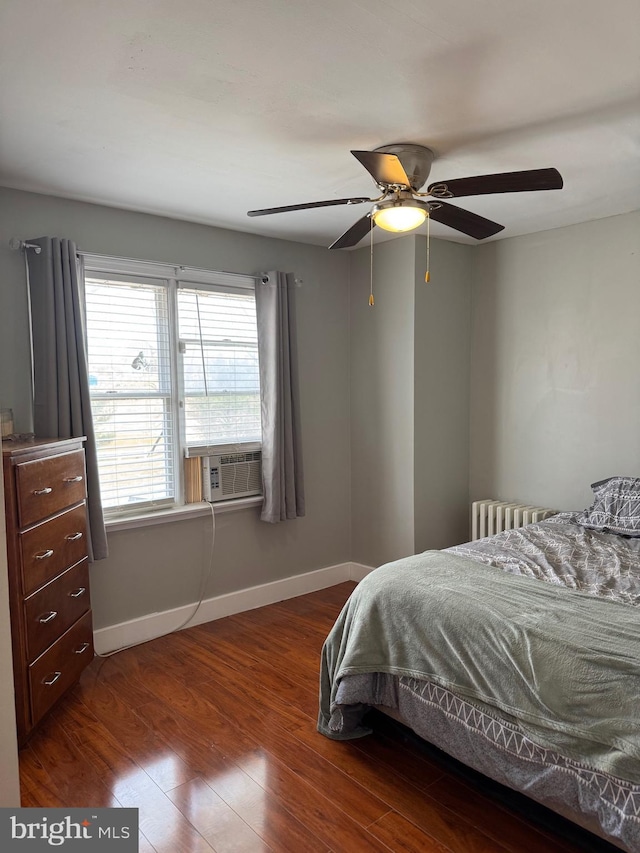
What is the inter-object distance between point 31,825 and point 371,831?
3.55ft

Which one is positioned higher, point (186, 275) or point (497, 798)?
point (186, 275)

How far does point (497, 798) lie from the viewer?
84.1 inches

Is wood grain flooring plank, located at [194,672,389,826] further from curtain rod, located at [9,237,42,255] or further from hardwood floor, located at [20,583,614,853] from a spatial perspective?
curtain rod, located at [9,237,42,255]

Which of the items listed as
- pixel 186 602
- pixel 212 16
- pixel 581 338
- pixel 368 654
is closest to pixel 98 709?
pixel 186 602

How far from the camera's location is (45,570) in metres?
2.63

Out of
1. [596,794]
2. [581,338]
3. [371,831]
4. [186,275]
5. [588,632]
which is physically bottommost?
[371,831]

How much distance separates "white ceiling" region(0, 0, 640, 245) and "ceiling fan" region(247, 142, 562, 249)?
11cm

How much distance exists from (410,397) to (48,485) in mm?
2413

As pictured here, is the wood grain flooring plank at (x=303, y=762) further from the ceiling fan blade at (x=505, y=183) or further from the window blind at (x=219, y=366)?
the ceiling fan blade at (x=505, y=183)

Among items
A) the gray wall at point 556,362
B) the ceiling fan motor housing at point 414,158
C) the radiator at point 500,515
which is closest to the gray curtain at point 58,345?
the ceiling fan motor housing at point 414,158

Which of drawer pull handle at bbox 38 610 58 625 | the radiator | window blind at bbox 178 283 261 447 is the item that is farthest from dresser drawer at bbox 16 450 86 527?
the radiator

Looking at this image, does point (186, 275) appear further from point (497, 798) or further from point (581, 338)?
point (497, 798)

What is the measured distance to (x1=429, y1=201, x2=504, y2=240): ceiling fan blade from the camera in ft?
8.21
